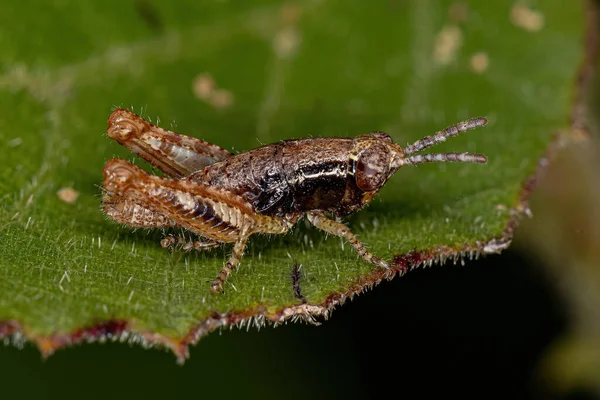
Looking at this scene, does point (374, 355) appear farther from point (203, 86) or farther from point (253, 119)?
point (203, 86)

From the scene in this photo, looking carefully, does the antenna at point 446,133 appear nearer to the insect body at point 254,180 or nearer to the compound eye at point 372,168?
the insect body at point 254,180

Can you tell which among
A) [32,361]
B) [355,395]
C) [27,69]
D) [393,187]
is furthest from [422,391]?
[27,69]

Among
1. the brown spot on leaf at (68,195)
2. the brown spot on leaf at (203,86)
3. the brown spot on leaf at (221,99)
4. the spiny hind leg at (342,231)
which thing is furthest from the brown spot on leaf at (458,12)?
the brown spot on leaf at (68,195)

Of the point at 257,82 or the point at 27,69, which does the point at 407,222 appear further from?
the point at 27,69

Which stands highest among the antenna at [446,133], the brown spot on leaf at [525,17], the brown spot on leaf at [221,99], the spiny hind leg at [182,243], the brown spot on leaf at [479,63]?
the brown spot on leaf at [525,17]

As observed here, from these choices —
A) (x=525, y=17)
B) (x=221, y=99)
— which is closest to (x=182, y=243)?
(x=221, y=99)

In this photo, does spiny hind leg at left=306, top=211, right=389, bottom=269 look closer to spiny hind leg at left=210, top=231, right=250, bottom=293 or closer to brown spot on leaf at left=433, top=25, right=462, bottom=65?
spiny hind leg at left=210, top=231, right=250, bottom=293
